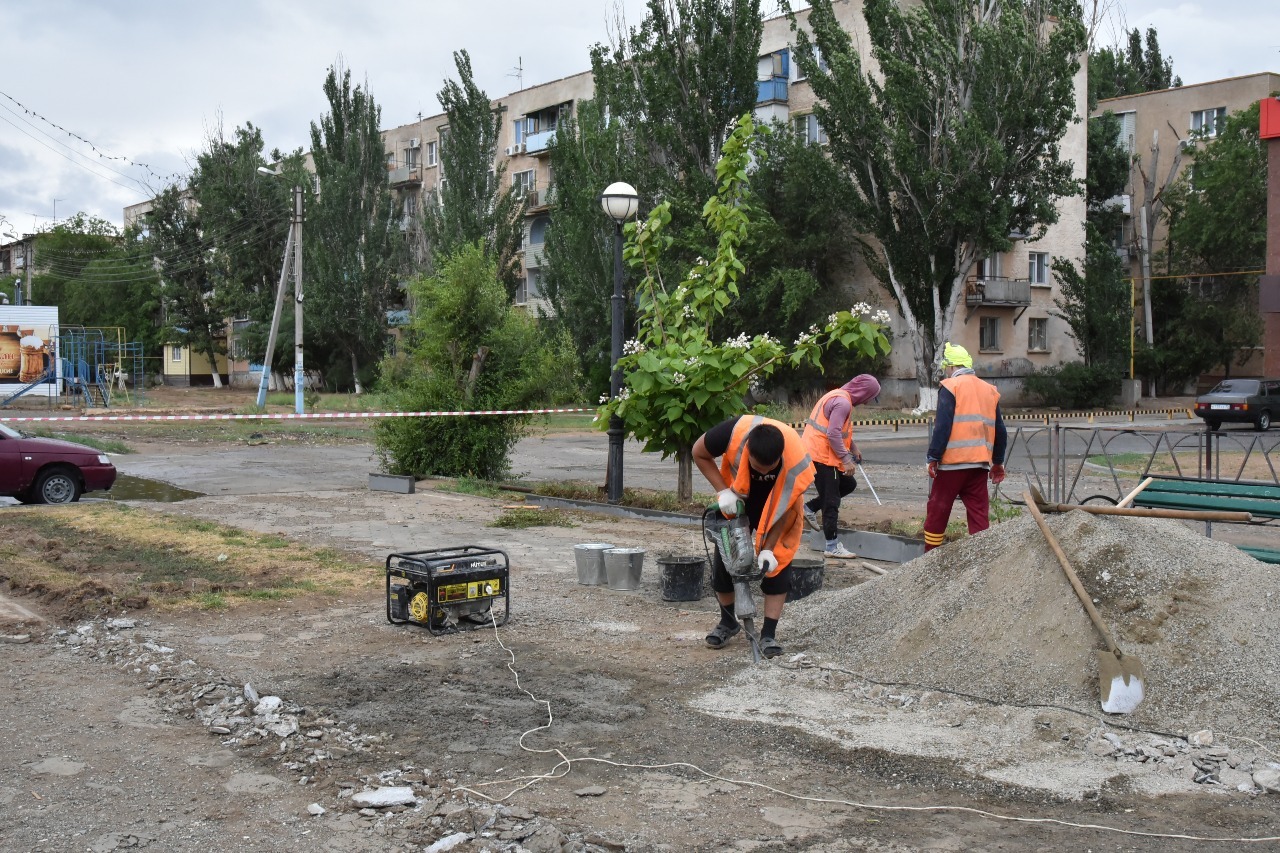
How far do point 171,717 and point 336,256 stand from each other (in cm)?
5056

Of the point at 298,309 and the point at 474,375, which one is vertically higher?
the point at 298,309

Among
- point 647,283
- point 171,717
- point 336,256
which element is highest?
point 336,256

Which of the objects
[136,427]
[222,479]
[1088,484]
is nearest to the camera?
[1088,484]

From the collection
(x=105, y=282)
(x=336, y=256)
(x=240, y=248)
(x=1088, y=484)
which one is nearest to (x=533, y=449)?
(x=1088, y=484)

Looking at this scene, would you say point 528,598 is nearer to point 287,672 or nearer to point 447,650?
point 447,650

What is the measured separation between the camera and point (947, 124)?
34.9m

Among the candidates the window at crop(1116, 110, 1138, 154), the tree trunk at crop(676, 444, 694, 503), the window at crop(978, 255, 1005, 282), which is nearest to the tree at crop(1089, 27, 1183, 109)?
the window at crop(1116, 110, 1138, 154)

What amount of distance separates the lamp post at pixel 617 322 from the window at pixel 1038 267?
34.9 meters

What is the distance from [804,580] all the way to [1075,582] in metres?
2.77

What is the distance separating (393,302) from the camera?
57688 mm

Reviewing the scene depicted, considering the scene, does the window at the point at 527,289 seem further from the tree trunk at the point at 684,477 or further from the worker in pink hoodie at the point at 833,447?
the worker in pink hoodie at the point at 833,447

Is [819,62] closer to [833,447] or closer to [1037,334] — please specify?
[1037,334]

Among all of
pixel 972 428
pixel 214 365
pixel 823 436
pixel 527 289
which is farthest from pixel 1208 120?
pixel 214 365

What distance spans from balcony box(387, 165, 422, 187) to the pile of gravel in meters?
63.9
